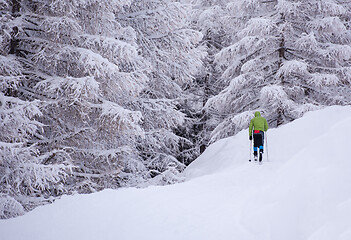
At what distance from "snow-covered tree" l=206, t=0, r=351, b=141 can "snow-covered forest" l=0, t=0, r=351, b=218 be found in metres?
0.05

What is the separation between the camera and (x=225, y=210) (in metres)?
4.79

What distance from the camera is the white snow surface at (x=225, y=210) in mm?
3891

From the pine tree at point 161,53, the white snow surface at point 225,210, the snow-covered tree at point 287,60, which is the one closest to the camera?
the white snow surface at point 225,210

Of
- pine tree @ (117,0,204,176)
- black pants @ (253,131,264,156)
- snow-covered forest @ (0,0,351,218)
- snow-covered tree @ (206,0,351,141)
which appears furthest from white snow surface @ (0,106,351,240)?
snow-covered tree @ (206,0,351,141)

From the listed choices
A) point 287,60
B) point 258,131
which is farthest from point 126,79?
point 287,60

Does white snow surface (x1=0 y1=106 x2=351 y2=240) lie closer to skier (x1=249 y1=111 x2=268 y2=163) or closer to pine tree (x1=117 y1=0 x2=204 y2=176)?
skier (x1=249 y1=111 x2=268 y2=163)

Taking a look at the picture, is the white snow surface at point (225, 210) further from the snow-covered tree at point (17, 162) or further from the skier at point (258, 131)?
the skier at point (258, 131)

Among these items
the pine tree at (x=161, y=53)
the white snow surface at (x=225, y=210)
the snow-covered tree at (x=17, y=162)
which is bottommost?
the white snow surface at (x=225, y=210)

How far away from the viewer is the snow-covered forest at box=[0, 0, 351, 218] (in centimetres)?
623

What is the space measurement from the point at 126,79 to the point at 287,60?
7.44 m

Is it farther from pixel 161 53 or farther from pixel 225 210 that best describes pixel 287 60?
pixel 225 210

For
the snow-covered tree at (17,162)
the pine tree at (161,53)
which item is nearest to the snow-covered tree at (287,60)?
the pine tree at (161,53)

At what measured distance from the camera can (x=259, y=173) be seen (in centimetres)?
680

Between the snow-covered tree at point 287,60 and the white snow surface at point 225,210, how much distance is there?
17.5 ft
